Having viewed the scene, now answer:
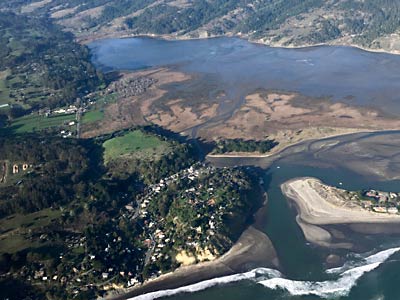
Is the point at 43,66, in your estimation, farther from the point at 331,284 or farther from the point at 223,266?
the point at 331,284

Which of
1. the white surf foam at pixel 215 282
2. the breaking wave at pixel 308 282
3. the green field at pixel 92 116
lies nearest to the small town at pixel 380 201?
the breaking wave at pixel 308 282

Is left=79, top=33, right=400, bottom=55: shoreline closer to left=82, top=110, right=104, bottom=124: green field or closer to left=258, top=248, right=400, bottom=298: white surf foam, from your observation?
left=82, top=110, right=104, bottom=124: green field

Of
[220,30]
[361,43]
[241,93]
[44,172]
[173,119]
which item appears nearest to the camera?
[44,172]

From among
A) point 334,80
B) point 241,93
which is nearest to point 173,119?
point 241,93

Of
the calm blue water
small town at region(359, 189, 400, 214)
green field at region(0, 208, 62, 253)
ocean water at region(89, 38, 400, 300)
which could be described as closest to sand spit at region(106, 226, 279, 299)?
ocean water at region(89, 38, 400, 300)

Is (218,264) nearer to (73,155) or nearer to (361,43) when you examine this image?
(73,155)

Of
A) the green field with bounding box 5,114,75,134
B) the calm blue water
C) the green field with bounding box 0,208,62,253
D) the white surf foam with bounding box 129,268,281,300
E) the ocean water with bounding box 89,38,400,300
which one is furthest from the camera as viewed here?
the calm blue water
